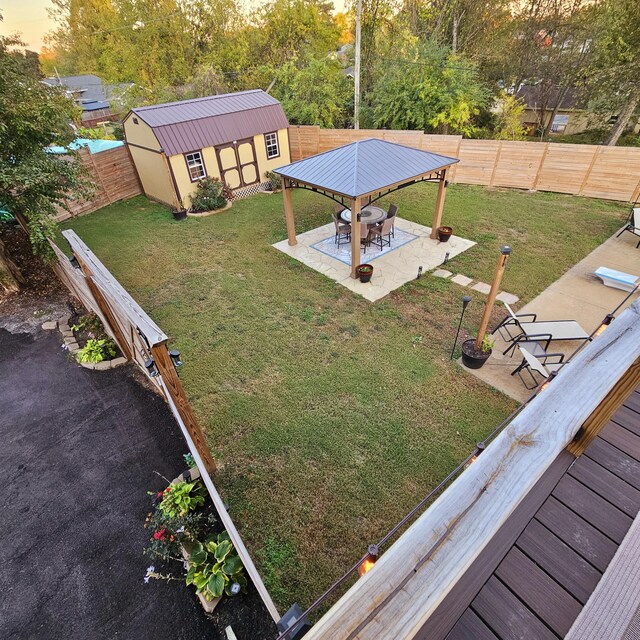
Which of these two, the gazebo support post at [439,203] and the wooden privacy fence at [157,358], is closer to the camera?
the wooden privacy fence at [157,358]

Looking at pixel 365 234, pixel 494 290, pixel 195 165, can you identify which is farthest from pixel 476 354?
pixel 195 165

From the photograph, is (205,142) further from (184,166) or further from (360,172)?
(360,172)

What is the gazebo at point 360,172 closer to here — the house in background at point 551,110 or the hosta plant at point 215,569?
the hosta plant at point 215,569

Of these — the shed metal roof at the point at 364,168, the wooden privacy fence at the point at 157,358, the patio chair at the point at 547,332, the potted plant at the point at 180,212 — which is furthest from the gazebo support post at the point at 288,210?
the patio chair at the point at 547,332

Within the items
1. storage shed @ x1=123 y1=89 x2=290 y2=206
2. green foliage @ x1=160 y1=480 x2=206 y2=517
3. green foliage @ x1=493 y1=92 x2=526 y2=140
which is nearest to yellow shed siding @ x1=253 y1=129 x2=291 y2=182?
storage shed @ x1=123 y1=89 x2=290 y2=206

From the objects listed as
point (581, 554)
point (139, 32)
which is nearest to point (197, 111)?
point (581, 554)

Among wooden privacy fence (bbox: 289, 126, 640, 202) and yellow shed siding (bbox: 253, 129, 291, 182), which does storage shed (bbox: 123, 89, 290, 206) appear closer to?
yellow shed siding (bbox: 253, 129, 291, 182)
